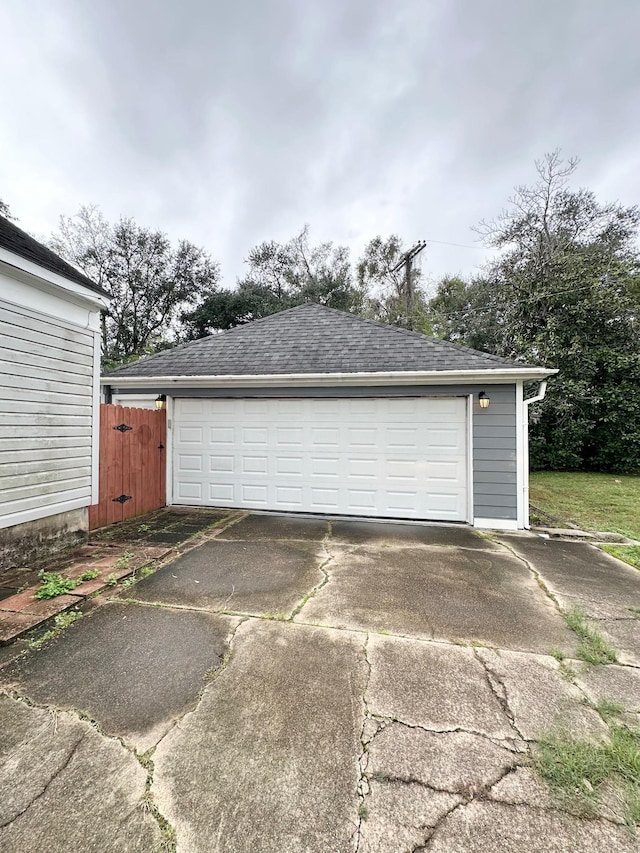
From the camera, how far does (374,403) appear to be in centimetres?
604

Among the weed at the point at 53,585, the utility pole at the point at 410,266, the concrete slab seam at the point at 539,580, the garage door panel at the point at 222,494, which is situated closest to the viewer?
the weed at the point at 53,585

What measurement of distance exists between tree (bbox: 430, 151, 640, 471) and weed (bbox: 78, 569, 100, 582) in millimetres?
11809

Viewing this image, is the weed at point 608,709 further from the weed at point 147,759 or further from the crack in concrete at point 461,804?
the weed at point 147,759

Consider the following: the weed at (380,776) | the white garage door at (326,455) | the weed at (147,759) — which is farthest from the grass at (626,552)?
the weed at (147,759)

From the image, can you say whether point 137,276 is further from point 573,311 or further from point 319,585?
point 319,585

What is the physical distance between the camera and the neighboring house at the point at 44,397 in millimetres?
3529

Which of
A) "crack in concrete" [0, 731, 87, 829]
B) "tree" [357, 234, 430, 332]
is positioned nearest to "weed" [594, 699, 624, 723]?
"crack in concrete" [0, 731, 87, 829]

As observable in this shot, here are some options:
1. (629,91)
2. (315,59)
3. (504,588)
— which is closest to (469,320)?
(629,91)

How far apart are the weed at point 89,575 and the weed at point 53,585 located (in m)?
0.07

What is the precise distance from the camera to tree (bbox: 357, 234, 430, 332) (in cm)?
1755

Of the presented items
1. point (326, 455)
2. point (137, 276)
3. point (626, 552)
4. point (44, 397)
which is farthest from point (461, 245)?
point (137, 276)

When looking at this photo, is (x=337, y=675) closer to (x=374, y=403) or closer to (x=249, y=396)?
(x=374, y=403)

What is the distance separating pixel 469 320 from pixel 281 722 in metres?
14.2

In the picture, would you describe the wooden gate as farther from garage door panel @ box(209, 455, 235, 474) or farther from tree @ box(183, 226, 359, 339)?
tree @ box(183, 226, 359, 339)
